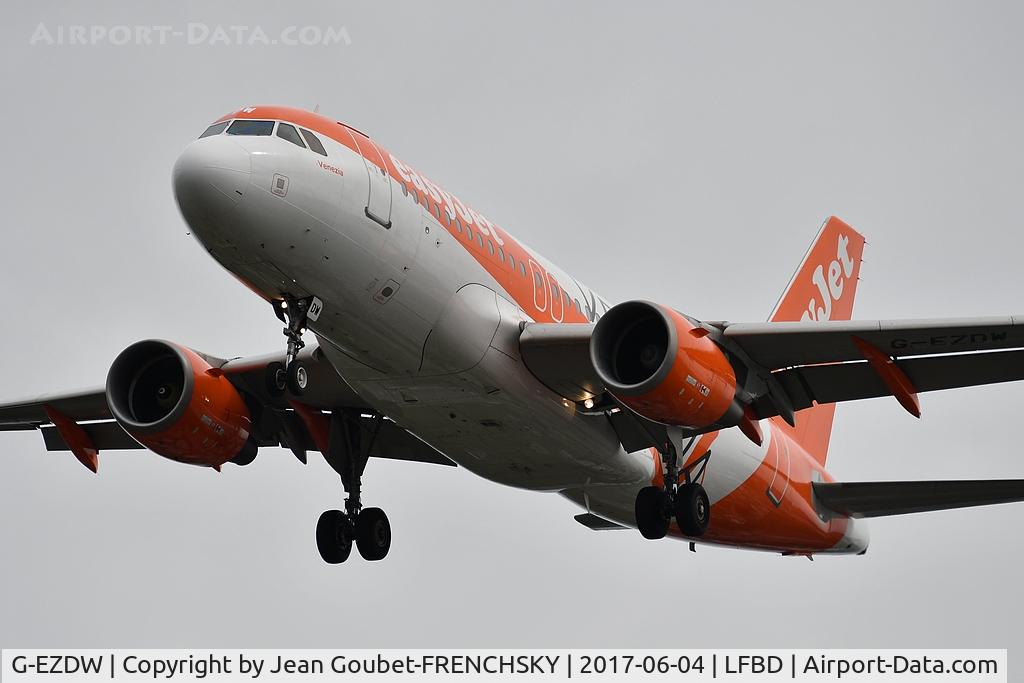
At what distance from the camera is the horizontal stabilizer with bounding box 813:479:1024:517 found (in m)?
25.8

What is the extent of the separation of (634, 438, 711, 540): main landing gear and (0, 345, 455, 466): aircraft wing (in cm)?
438

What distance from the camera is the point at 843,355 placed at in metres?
22.2

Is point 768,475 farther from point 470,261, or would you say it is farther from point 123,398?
point 123,398

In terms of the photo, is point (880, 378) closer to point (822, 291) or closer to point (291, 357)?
point (291, 357)

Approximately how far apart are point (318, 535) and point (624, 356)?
7.43 metres

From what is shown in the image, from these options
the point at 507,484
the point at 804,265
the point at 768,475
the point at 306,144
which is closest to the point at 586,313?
the point at 507,484

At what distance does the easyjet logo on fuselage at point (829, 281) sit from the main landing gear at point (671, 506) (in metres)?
9.04

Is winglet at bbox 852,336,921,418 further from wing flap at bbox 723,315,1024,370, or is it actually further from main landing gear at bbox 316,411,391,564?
main landing gear at bbox 316,411,391,564

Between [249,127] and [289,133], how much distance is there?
0.54 m

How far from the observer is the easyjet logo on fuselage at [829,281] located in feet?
108

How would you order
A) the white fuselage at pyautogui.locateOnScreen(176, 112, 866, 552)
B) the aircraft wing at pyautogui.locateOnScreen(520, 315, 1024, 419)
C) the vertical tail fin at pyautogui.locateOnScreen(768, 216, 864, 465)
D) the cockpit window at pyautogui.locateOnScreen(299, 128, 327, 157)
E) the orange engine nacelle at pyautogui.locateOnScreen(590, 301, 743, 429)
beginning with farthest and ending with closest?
1. the vertical tail fin at pyautogui.locateOnScreen(768, 216, 864, 465)
2. the aircraft wing at pyautogui.locateOnScreen(520, 315, 1024, 419)
3. the orange engine nacelle at pyautogui.locateOnScreen(590, 301, 743, 429)
4. the cockpit window at pyautogui.locateOnScreen(299, 128, 327, 157)
5. the white fuselage at pyautogui.locateOnScreen(176, 112, 866, 552)

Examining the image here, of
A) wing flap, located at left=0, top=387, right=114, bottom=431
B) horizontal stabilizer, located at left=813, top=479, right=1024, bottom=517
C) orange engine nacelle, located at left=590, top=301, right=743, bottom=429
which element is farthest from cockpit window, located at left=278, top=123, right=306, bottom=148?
horizontal stabilizer, located at left=813, top=479, right=1024, bottom=517

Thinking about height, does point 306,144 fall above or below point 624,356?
above

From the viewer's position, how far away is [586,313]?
25.3m
